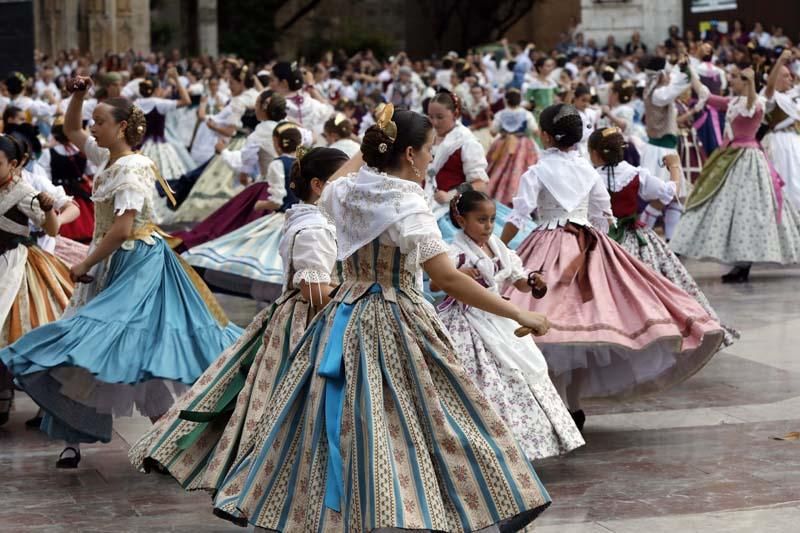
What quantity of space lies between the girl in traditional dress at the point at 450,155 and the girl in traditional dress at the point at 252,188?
173 centimetres

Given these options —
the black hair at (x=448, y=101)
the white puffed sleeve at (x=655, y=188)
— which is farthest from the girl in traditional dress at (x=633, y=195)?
the black hair at (x=448, y=101)

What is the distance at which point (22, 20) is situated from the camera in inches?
436

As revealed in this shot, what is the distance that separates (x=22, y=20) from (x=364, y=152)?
687cm

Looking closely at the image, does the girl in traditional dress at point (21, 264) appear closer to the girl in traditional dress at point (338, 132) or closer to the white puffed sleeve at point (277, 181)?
the white puffed sleeve at point (277, 181)

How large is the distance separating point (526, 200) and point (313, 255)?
1.69 meters

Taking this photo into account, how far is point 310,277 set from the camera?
5.58m

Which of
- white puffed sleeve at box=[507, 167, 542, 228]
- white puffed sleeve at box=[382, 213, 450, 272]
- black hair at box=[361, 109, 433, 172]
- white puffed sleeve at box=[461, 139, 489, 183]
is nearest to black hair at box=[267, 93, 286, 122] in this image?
white puffed sleeve at box=[461, 139, 489, 183]

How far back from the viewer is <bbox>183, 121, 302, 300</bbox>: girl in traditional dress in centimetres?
932

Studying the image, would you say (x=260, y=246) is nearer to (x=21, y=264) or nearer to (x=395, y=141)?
(x=21, y=264)

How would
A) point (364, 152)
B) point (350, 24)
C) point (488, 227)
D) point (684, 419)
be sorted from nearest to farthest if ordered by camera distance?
1. point (364, 152)
2. point (488, 227)
3. point (684, 419)
4. point (350, 24)

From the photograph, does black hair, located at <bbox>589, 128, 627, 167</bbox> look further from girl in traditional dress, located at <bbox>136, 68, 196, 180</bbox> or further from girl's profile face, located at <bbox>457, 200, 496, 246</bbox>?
girl in traditional dress, located at <bbox>136, 68, 196, 180</bbox>

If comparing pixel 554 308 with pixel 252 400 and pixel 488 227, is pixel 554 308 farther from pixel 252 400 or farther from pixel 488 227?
pixel 252 400

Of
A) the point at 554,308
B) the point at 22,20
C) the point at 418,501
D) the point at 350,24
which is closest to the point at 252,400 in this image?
the point at 418,501

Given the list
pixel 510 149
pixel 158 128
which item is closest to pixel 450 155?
pixel 510 149
